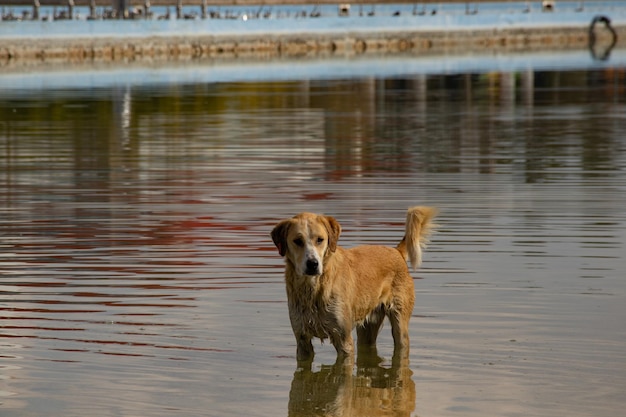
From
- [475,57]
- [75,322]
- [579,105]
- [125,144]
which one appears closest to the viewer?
[75,322]

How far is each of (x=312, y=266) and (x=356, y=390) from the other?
0.99 m

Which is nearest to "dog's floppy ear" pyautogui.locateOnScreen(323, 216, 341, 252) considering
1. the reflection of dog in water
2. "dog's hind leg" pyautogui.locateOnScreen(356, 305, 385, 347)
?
the reflection of dog in water

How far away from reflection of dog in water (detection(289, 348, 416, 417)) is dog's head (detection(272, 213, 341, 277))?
0.80 metres

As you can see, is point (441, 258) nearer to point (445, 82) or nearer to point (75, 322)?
point (75, 322)

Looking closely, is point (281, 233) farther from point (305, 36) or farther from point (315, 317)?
point (305, 36)

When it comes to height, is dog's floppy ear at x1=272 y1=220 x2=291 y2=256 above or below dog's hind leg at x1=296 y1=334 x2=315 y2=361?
above

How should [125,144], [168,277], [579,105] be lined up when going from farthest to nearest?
1. [579,105]
2. [125,144]
3. [168,277]

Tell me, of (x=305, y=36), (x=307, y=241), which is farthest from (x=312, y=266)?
(x=305, y=36)

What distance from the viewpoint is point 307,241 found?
8375 millimetres

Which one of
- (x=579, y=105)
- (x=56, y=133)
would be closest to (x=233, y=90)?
(x=579, y=105)

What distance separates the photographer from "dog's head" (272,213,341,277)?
833 cm

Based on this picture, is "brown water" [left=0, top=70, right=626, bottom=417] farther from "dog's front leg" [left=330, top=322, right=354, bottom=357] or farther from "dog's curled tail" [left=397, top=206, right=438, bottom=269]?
"dog's curled tail" [left=397, top=206, right=438, bottom=269]

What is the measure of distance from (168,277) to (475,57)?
Result: 7105 centimetres

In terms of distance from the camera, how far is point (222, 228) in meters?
15.5
